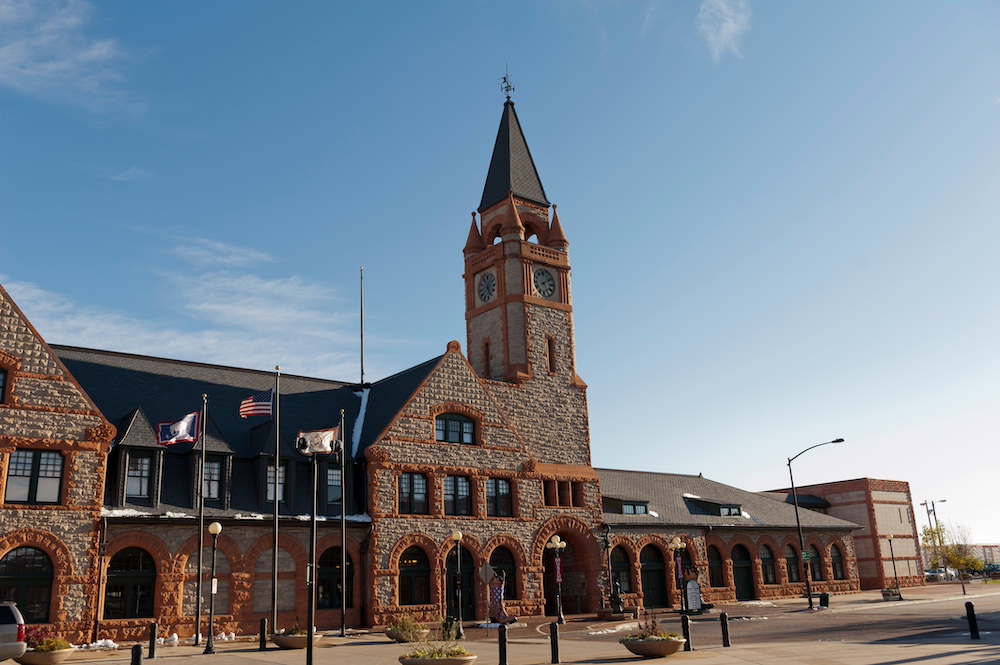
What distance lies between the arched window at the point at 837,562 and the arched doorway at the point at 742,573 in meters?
9.67

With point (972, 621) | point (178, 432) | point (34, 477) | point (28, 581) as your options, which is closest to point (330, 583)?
point (178, 432)

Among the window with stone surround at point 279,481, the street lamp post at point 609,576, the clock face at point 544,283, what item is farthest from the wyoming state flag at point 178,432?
the clock face at point 544,283

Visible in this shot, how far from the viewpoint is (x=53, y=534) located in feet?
100

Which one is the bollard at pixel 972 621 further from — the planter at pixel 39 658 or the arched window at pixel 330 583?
the planter at pixel 39 658

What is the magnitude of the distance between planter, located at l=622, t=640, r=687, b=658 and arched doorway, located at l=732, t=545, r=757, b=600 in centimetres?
3230

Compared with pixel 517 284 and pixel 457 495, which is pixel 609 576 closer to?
pixel 457 495

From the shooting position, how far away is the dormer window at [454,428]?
4191 cm

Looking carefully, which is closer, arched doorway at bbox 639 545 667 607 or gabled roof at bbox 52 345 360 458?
gabled roof at bbox 52 345 360 458

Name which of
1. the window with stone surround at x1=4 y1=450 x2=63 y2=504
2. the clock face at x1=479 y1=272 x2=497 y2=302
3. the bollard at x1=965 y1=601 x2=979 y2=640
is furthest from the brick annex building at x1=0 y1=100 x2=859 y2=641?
the bollard at x1=965 y1=601 x2=979 y2=640

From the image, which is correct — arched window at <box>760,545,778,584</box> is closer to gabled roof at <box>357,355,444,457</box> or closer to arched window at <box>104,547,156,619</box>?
gabled roof at <box>357,355,444,457</box>

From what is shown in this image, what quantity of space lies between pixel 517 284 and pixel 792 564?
27.0 meters

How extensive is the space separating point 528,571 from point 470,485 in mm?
5431

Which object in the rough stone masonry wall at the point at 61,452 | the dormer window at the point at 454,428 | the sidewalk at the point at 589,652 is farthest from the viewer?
the dormer window at the point at 454,428

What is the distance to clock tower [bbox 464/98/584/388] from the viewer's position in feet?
162
